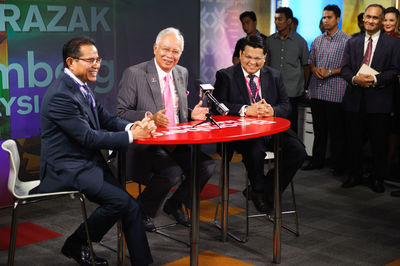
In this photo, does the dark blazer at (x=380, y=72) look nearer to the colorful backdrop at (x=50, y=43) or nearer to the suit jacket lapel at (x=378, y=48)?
the suit jacket lapel at (x=378, y=48)

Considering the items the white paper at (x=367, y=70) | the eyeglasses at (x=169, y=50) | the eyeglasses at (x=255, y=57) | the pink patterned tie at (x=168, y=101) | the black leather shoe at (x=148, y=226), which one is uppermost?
the eyeglasses at (x=169, y=50)

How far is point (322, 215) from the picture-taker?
15.9ft

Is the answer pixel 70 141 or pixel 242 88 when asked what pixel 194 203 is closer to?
pixel 70 141

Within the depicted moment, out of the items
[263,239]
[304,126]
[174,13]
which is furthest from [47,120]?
[304,126]

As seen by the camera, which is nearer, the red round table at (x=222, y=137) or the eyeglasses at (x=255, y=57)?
the red round table at (x=222, y=137)

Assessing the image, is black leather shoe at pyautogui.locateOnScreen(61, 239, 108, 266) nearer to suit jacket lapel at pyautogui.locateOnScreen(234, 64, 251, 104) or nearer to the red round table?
the red round table

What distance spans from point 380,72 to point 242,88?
78.5 inches

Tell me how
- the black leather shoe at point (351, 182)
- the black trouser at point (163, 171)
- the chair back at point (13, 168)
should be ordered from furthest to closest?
the black leather shoe at point (351, 182), the black trouser at point (163, 171), the chair back at point (13, 168)

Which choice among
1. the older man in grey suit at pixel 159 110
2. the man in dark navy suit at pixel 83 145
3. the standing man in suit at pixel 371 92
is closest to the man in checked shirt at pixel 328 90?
the standing man in suit at pixel 371 92

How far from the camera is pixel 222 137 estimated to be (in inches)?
122

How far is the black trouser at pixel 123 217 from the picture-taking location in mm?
3182

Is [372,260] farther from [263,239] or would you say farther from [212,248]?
[212,248]

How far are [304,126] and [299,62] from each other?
87cm

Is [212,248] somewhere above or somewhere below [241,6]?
below
